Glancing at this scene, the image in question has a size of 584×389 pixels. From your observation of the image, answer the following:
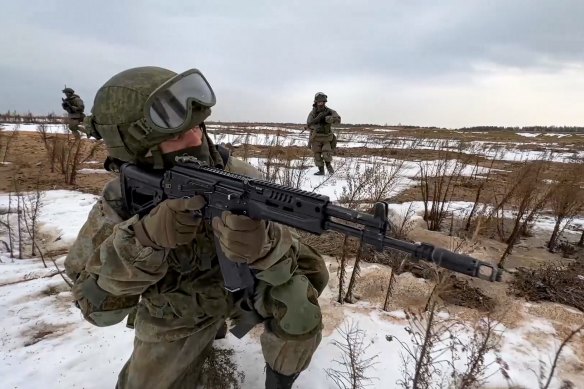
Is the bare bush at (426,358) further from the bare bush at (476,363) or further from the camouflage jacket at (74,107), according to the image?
the camouflage jacket at (74,107)

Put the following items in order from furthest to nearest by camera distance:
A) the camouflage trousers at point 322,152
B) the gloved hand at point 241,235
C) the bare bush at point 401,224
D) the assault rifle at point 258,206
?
the camouflage trousers at point 322,152
the bare bush at point 401,224
the gloved hand at point 241,235
the assault rifle at point 258,206

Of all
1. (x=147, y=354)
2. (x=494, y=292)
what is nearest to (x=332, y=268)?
(x=494, y=292)

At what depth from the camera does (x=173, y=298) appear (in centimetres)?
198

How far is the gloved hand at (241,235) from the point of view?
1.53 metres

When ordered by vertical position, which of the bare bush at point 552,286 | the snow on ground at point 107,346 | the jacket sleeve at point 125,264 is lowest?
the snow on ground at point 107,346

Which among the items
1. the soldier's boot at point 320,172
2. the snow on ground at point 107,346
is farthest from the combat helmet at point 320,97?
the snow on ground at point 107,346

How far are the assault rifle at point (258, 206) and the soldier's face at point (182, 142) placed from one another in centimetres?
14

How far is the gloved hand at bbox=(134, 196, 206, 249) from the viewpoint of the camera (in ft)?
5.34

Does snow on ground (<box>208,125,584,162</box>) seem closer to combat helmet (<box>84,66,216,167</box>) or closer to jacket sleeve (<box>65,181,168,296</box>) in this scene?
combat helmet (<box>84,66,216,167</box>)

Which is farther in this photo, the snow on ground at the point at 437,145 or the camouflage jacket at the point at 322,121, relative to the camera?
the snow on ground at the point at 437,145

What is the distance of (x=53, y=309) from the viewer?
2805 mm

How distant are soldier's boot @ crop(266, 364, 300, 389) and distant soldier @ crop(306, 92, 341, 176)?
733 centimetres

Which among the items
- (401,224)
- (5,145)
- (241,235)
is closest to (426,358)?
(241,235)

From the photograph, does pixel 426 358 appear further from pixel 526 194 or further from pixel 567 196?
pixel 567 196
